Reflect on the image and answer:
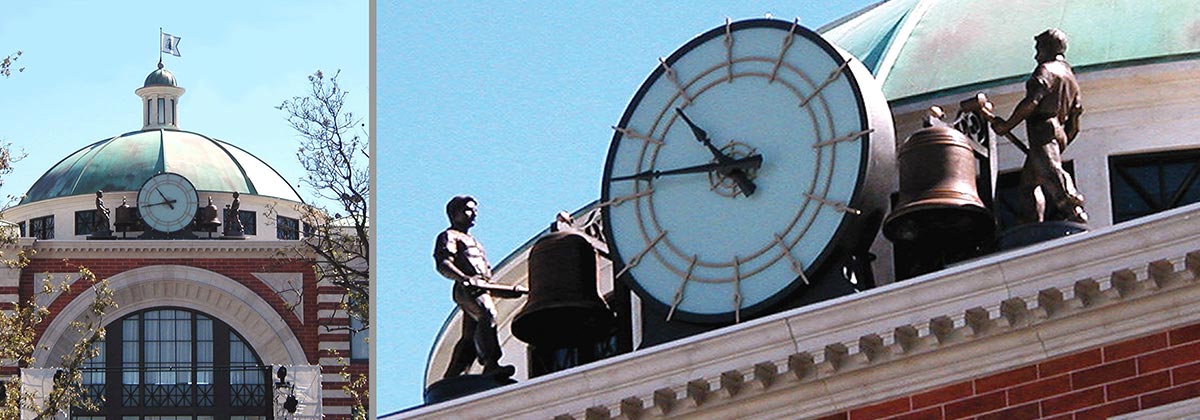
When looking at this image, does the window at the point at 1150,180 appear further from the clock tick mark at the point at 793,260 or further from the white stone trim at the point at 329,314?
the white stone trim at the point at 329,314

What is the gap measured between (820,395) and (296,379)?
161 ft

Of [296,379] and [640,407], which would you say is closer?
[640,407]

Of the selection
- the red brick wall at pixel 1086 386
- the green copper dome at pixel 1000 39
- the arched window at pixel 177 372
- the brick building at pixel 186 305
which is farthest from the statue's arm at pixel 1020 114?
the arched window at pixel 177 372

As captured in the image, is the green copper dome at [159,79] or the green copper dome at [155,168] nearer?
the green copper dome at [155,168]

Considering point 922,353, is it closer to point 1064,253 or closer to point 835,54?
point 1064,253

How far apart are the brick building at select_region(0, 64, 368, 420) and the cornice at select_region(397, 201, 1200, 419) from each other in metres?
46.9

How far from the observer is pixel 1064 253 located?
2627 centimetres

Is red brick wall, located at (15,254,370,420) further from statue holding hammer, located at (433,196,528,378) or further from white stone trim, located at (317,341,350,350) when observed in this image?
statue holding hammer, located at (433,196,528,378)

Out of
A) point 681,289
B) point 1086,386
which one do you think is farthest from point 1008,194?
point 1086,386

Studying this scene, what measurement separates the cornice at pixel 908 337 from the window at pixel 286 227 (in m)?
50.5

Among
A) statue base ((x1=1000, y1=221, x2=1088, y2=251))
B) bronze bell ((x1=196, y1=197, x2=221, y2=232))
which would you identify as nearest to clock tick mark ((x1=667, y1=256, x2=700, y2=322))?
statue base ((x1=1000, y1=221, x2=1088, y2=251))

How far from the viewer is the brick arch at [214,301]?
76.6m

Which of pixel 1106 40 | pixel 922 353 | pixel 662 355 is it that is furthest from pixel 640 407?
pixel 1106 40

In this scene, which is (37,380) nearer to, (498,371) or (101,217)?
(101,217)
